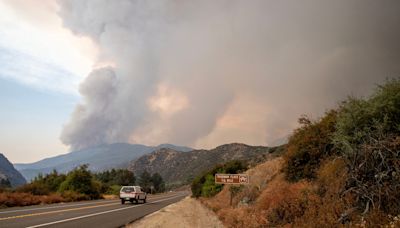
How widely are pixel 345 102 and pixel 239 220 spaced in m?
6.20

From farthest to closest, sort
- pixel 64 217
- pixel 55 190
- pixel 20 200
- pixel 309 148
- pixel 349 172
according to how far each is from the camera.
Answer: pixel 55 190 → pixel 20 200 → pixel 64 217 → pixel 309 148 → pixel 349 172

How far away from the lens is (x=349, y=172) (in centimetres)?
1046

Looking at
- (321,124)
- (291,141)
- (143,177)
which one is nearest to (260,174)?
(291,141)

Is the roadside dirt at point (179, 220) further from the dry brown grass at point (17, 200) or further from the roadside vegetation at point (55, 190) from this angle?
the roadside vegetation at point (55, 190)

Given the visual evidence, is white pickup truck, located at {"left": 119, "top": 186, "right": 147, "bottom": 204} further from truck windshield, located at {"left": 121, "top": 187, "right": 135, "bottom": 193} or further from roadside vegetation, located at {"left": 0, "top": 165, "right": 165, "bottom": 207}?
roadside vegetation, located at {"left": 0, "top": 165, "right": 165, "bottom": 207}

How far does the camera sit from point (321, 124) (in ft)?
60.3

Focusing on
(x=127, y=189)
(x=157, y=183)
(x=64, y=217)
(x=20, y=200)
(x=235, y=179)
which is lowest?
(x=64, y=217)

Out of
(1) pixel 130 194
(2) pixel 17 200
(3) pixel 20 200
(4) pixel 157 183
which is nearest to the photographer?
(2) pixel 17 200

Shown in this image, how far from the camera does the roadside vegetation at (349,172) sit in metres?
9.09

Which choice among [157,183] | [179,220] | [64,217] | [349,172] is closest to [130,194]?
[64,217]

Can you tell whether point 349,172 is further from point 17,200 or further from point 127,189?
point 127,189

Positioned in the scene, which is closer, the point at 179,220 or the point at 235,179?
the point at 179,220

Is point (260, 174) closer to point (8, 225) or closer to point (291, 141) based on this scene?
point (291, 141)

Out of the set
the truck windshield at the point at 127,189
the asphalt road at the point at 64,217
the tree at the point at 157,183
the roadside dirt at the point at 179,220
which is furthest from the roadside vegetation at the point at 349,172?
the tree at the point at 157,183
